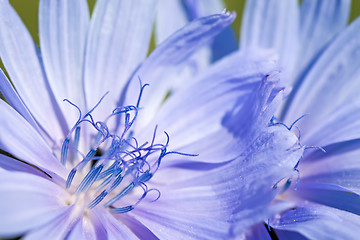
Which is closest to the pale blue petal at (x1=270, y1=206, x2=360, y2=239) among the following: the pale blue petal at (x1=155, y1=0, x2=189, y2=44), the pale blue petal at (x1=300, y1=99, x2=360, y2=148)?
the pale blue petal at (x1=300, y1=99, x2=360, y2=148)

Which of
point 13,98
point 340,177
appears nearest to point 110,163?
point 13,98

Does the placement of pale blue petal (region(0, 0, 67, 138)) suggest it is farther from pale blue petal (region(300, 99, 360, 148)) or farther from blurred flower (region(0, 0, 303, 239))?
pale blue petal (region(300, 99, 360, 148))

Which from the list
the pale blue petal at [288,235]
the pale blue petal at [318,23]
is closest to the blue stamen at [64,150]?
the pale blue petal at [288,235]

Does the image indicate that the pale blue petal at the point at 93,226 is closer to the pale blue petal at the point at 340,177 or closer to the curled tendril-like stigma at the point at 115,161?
the curled tendril-like stigma at the point at 115,161

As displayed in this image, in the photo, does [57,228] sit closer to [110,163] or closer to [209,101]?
[110,163]

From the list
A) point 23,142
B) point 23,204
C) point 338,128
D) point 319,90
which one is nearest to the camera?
point 23,204
